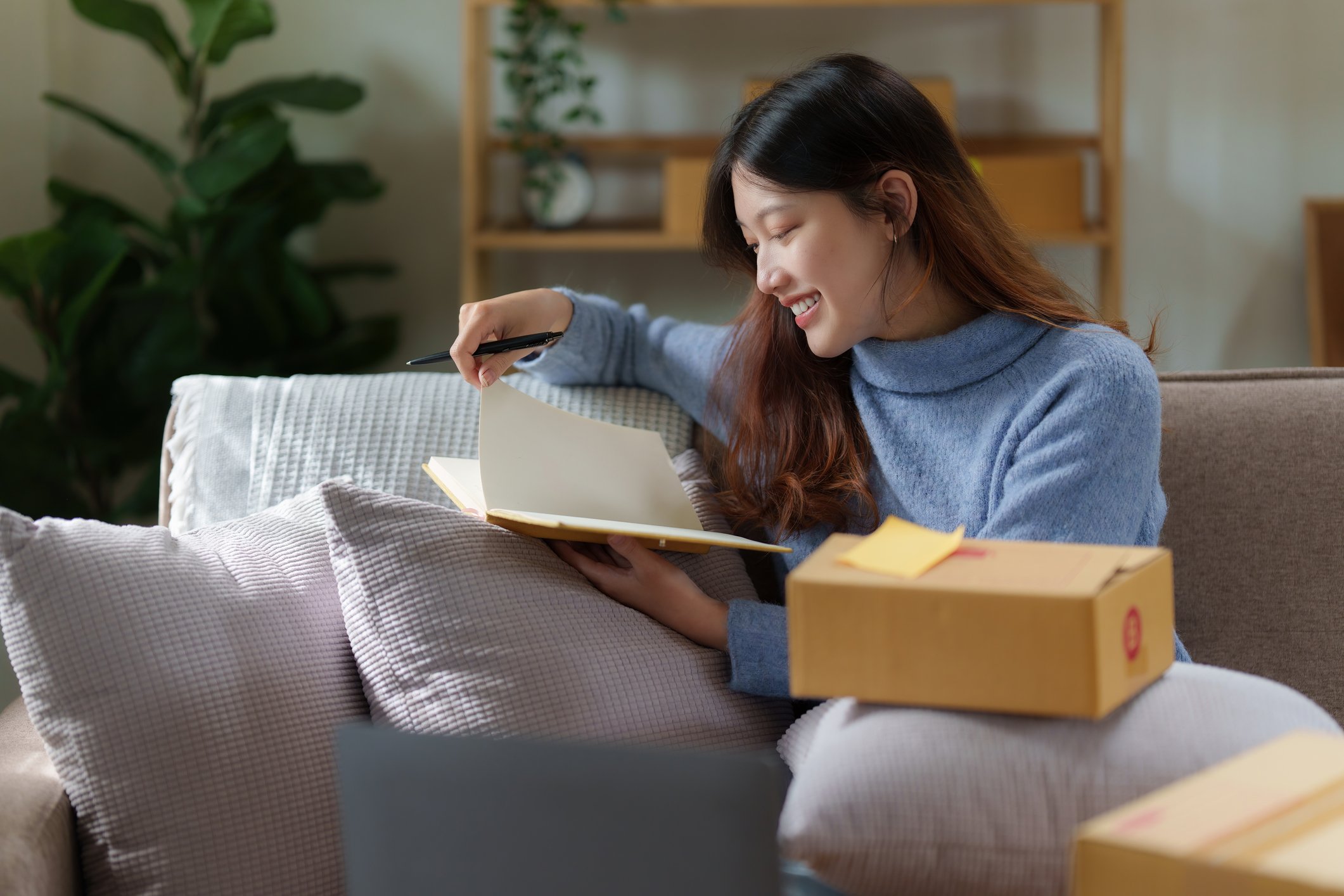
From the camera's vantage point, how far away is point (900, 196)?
1129 mm

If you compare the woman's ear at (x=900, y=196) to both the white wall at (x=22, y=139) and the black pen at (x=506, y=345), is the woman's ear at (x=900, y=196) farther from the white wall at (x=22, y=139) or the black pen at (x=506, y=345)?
the white wall at (x=22, y=139)

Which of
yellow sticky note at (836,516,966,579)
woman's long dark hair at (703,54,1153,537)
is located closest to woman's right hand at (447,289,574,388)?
woman's long dark hair at (703,54,1153,537)

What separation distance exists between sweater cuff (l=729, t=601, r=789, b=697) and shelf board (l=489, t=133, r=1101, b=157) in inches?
71.4

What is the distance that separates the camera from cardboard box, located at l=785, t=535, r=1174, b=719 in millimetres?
725

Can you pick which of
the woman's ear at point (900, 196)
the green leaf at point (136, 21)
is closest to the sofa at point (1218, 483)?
the woman's ear at point (900, 196)

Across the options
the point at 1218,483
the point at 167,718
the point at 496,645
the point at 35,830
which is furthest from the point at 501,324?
the point at 1218,483

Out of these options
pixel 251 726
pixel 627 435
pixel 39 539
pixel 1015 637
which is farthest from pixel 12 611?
pixel 1015 637

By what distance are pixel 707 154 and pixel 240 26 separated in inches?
38.2

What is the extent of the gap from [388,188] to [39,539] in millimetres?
1956

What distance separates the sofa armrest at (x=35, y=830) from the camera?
837mm

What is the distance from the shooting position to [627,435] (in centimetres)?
121

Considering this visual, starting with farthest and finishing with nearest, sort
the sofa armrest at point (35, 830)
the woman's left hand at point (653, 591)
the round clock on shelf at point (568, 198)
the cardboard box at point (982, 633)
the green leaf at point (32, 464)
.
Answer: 1. the round clock on shelf at point (568, 198)
2. the green leaf at point (32, 464)
3. the woman's left hand at point (653, 591)
4. the sofa armrest at point (35, 830)
5. the cardboard box at point (982, 633)

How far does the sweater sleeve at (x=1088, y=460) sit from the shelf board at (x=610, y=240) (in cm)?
149

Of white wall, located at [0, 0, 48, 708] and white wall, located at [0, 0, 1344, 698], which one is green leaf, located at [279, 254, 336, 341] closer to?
white wall, located at [0, 0, 1344, 698]
